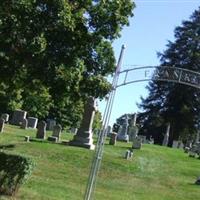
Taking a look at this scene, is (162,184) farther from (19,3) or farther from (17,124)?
(17,124)

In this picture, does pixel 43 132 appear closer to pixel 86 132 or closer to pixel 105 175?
pixel 86 132

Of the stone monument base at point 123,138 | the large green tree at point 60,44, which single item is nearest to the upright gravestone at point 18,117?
the stone monument base at point 123,138

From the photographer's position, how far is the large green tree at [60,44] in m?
14.9

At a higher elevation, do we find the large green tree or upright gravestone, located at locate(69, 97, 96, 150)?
the large green tree

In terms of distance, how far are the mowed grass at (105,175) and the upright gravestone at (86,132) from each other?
3.60ft

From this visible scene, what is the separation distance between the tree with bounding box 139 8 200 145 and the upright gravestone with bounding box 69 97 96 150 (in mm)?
34332

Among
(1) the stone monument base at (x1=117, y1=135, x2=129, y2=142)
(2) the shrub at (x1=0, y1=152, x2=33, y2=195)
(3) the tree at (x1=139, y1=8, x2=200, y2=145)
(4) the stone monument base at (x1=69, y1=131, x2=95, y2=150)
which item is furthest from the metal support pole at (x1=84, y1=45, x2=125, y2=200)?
(3) the tree at (x1=139, y1=8, x2=200, y2=145)

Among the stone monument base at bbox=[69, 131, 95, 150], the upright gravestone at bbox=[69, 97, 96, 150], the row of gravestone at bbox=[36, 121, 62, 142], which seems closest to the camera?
the stone monument base at bbox=[69, 131, 95, 150]

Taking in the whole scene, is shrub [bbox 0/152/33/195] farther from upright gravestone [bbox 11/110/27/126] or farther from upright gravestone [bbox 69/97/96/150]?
upright gravestone [bbox 11/110/27/126]

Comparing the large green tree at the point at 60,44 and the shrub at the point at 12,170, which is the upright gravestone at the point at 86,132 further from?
the shrub at the point at 12,170

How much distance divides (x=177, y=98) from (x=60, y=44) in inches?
1903

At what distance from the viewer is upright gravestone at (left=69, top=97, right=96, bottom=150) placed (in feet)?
91.0

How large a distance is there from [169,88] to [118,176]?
44.7 meters

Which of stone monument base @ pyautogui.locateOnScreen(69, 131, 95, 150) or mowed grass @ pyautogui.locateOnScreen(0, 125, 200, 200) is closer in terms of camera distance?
mowed grass @ pyautogui.locateOnScreen(0, 125, 200, 200)
